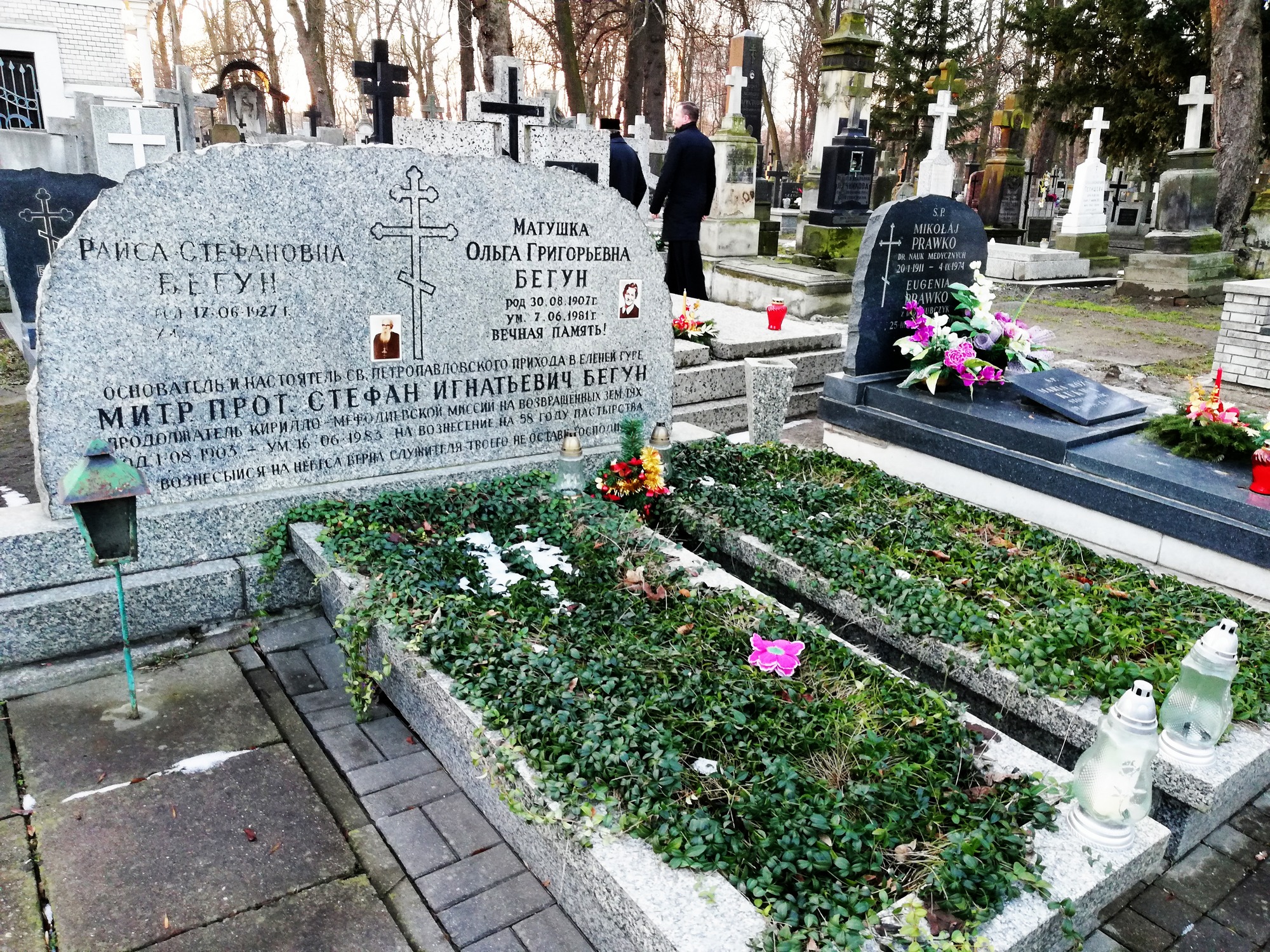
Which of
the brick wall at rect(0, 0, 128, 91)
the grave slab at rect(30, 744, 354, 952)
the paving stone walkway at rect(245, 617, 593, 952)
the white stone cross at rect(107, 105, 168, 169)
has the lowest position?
the paving stone walkway at rect(245, 617, 593, 952)

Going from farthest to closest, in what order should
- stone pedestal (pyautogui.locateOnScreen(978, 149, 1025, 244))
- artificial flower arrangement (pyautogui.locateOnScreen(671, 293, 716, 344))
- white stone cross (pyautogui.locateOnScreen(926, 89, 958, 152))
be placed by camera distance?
stone pedestal (pyautogui.locateOnScreen(978, 149, 1025, 244))
white stone cross (pyautogui.locateOnScreen(926, 89, 958, 152))
artificial flower arrangement (pyautogui.locateOnScreen(671, 293, 716, 344))

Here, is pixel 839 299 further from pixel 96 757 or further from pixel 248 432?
pixel 96 757

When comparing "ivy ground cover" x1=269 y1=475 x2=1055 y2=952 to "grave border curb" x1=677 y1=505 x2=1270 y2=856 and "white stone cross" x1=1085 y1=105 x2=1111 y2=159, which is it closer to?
"grave border curb" x1=677 y1=505 x2=1270 y2=856

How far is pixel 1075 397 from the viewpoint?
5.53 meters

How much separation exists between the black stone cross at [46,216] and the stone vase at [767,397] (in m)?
5.46

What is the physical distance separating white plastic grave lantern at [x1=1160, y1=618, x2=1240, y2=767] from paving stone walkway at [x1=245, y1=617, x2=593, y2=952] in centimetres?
193

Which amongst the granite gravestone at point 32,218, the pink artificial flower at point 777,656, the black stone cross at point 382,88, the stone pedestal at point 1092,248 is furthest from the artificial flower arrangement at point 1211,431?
the stone pedestal at point 1092,248

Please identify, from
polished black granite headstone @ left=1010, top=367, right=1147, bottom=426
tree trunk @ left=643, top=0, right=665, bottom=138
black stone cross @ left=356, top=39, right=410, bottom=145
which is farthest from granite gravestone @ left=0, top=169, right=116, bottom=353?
tree trunk @ left=643, top=0, right=665, bottom=138

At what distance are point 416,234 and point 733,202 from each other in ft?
32.4

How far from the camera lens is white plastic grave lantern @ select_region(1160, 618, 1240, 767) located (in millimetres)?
2816

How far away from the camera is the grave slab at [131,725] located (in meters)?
3.02

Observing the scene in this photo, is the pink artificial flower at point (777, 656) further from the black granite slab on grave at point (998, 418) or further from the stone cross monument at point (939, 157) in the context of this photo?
the stone cross monument at point (939, 157)

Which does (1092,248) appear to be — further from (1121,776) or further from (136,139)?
(1121,776)

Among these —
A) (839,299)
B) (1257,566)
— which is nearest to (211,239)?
(1257,566)
